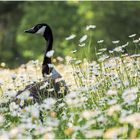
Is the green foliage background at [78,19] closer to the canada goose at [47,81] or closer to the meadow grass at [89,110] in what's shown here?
the canada goose at [47,81]

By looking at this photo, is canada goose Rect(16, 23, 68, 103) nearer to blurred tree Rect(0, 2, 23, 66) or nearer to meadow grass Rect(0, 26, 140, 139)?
meadow grass Rect(0, 26, 140, 139)

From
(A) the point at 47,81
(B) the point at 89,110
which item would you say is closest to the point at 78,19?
(A) the point at 47,81

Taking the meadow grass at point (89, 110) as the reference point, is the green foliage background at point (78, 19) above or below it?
below

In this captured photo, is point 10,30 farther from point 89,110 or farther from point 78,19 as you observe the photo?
point 89,110

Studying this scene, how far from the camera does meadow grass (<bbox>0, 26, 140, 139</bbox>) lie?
601 centimetres

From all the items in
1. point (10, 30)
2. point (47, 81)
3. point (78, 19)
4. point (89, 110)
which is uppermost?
point (89, 110)

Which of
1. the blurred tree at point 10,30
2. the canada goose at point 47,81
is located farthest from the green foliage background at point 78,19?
the canada goose at point 47,81

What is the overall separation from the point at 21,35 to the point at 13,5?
2.59 metres

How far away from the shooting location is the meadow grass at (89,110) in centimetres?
601

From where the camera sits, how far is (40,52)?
39.1m

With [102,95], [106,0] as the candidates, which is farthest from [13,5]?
[102,95]

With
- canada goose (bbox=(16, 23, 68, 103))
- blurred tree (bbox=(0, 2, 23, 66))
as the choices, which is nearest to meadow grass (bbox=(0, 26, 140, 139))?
canada goose (bbox=(16, 23, 68, 103))

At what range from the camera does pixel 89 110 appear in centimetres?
718

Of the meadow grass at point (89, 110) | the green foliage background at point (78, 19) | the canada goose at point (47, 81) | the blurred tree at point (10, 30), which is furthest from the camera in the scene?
the blurred tree at point (10, 30)
